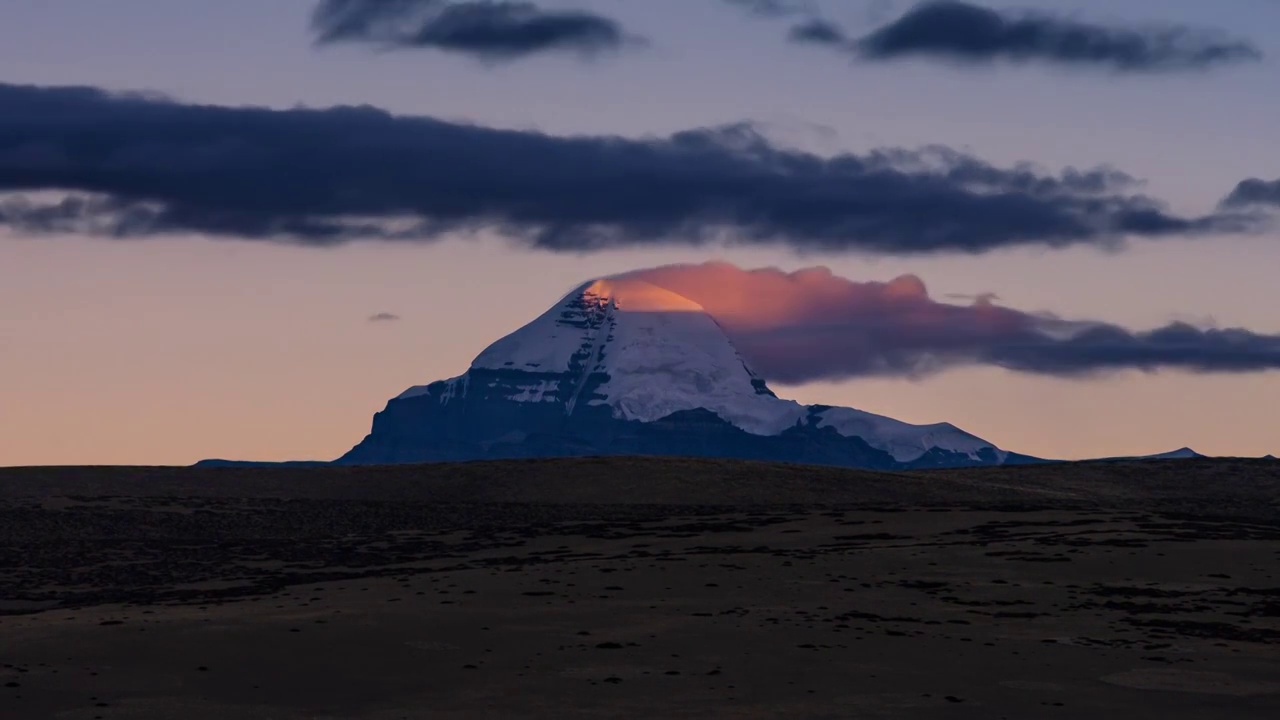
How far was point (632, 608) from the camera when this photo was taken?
53.4 metres

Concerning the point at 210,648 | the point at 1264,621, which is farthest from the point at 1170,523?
the point at 210,648

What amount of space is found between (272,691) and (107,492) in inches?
2545

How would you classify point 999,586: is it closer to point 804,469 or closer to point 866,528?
point 866,528

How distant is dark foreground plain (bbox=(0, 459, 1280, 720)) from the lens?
3931 centimetres

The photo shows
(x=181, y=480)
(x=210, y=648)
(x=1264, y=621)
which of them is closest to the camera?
(x=210, y=648)

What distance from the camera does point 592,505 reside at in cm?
9869

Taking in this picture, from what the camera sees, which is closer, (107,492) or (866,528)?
(866,528)

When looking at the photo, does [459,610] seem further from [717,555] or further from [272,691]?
[717,555]

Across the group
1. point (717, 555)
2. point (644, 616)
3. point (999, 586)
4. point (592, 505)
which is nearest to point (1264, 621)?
point (999, 586)

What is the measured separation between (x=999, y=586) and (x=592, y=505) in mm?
43922

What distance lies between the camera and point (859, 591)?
186 feet

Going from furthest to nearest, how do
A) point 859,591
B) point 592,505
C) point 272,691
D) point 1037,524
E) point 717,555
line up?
point 592,505 < point 1037,524 < point 717,555 < point 859,591 < point 272,691

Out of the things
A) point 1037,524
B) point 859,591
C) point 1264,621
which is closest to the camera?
point 1264,621

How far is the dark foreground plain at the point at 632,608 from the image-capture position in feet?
129
